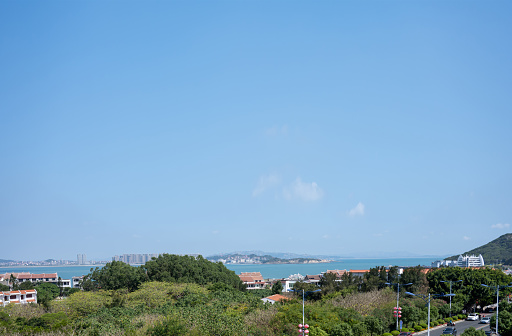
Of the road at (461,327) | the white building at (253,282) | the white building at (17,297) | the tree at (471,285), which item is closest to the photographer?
the road at (461,327)

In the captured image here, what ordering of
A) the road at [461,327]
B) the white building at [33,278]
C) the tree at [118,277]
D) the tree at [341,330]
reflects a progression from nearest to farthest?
the tree at [341,330] → the road at [461,327] → the tree at [118,277] → the white building at [33,278]

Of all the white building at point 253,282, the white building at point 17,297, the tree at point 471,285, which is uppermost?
the tree at point 471,285

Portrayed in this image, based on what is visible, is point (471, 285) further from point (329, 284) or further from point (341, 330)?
point (341, 330)

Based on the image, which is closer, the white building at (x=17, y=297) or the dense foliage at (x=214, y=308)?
the dense foliage at (x=214, y=308)

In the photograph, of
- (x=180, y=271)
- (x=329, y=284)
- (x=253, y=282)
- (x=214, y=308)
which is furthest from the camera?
(x=253, y=282)

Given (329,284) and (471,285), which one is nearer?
(471,285)

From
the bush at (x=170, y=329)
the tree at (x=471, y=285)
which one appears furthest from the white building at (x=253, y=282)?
the bush at (x=170, y=329)

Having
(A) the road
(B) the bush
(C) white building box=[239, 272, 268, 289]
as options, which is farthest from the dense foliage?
(C) white building box=[239, 272, 268, 289]

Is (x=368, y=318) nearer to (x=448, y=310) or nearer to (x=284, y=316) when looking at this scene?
(x=284, y=316)

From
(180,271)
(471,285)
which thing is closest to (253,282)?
(180,271)

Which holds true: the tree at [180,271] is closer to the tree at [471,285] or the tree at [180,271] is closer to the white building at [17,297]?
the white building at [17,297]

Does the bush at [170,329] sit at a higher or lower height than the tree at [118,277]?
higher

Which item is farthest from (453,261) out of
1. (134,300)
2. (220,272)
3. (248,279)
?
(134,300)

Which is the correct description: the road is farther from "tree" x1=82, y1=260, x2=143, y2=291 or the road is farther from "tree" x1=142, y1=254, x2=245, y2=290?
"tree" x1=82, y1=260, x2=143, y2=291
